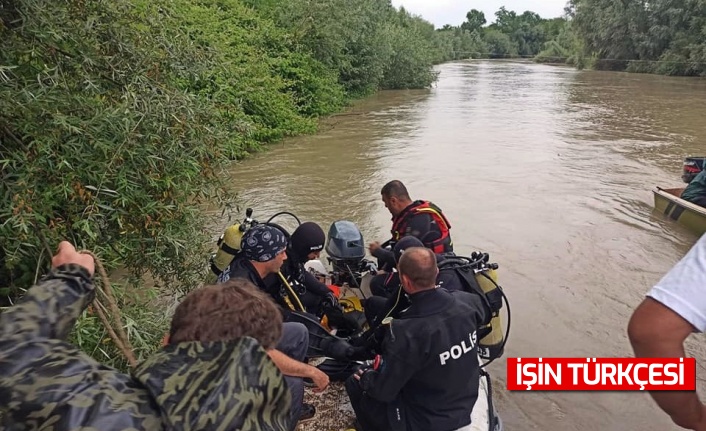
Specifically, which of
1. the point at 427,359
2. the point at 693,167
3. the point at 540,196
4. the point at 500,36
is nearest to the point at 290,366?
the point at 427,359

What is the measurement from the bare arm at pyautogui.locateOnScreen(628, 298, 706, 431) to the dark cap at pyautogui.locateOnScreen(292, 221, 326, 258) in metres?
2.91

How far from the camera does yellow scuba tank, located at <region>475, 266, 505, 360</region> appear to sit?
13.3 ft

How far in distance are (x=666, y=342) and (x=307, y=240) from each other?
9.97 feet

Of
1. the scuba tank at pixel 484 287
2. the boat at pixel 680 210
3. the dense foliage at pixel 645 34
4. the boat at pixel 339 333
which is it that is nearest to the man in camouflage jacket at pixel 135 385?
the boat at pixel 339 333

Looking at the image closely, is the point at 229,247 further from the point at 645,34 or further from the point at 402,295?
the point at 645,34

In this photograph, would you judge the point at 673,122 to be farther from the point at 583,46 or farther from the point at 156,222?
the point at 583,46

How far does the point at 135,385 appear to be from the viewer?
4.94 ft

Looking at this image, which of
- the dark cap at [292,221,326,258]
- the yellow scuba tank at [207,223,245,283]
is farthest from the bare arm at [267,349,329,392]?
the yellow scuba tank at [207,223,245,283]

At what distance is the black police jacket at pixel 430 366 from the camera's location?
2.96 metres

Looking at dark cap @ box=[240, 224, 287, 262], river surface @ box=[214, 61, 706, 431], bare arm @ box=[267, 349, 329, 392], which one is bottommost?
river surface @ box=[214, 61, 706, 431]

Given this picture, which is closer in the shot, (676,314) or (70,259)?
(676,314)

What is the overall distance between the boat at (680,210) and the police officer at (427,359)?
23.3 feet

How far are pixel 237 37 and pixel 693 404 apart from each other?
55.9 feet

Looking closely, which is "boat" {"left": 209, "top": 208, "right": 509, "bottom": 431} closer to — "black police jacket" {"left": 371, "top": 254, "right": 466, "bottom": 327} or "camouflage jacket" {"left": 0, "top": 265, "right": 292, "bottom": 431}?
"black police jacket" {"left": 371, "top": 254, "right": 466, "bottom": 327}
